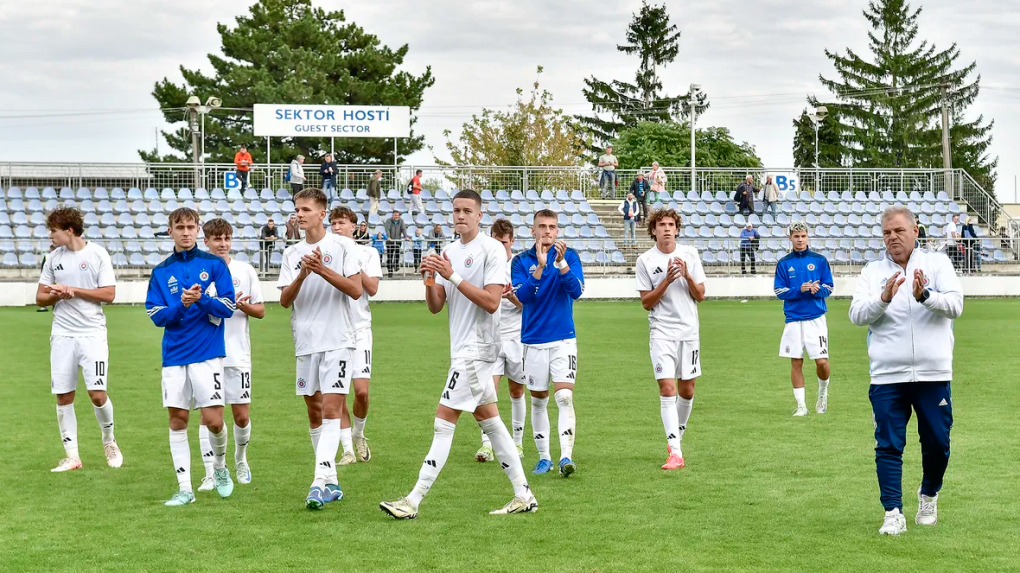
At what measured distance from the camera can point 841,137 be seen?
79625 millimetres

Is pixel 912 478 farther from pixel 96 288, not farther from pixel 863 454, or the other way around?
pixel 96 288

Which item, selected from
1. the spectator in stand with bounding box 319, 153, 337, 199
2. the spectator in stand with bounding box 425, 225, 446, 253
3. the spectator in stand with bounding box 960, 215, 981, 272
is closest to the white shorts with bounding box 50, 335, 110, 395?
the spectator in stand with bounding box 425, 225, 446, 253

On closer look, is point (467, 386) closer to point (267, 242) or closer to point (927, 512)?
point (927, 512)

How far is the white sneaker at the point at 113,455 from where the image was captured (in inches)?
365

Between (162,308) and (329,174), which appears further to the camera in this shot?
(329,174)

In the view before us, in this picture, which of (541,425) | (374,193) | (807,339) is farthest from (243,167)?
(541,425)

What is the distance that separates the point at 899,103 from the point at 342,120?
5008 centimetres

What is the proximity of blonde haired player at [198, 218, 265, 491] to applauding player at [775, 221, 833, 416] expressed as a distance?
5.99 meters

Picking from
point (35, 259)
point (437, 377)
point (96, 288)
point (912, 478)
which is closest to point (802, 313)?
point (912, 478)

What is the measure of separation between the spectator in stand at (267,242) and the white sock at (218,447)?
77.4ft

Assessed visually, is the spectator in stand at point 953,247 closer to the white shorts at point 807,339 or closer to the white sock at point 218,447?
the white shorts at point 807,339

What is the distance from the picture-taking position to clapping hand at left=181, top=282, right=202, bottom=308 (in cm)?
738

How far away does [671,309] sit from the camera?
9430 mm

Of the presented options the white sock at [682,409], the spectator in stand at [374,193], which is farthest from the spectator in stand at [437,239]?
the white sock at [682,409]
